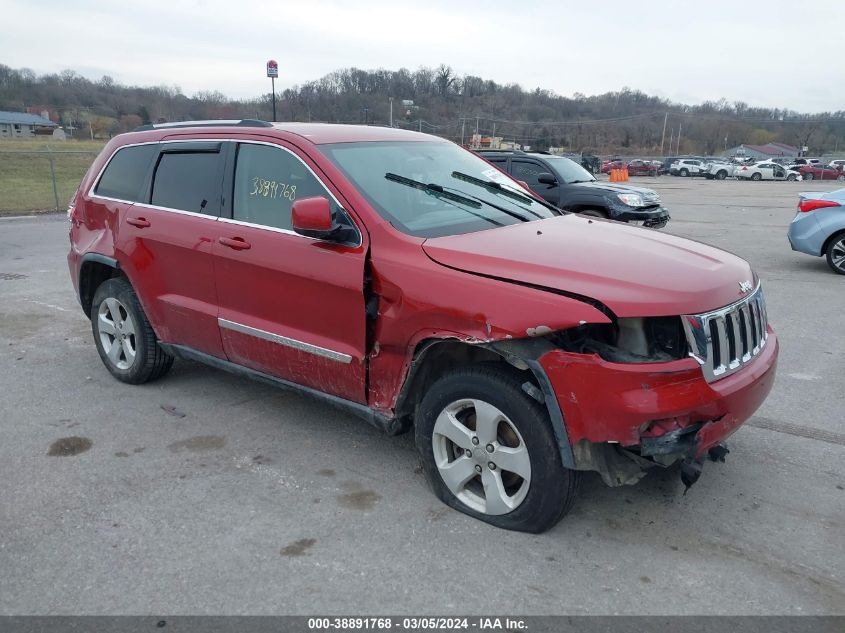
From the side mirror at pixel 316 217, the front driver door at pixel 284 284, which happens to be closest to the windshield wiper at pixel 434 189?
the front driver door at pixel 284 284

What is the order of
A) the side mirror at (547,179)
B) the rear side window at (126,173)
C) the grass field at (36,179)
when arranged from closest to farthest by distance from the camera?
the rear side window at (126,173), the side mirror at (547,179), the grass field at (36,179)

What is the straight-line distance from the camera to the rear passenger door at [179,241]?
171 inches

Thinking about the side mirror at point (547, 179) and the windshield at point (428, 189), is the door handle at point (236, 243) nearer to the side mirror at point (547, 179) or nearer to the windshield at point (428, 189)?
the windshield at point (428, 189)

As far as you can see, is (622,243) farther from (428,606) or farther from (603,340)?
(428,606)

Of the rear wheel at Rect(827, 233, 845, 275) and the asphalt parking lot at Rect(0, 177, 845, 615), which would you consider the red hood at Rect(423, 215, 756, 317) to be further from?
the rear wheel at Rect(827, 233, 845, 275)

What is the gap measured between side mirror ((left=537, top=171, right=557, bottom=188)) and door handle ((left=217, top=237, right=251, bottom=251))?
836 cm

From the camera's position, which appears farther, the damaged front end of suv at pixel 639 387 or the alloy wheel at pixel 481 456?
the alloy wheel at pixel 481 456

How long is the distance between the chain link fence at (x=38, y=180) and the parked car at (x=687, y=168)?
1743 inches

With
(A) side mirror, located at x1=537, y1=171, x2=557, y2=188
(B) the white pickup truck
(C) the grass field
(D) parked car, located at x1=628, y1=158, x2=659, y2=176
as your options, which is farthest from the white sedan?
(A) side mirror, located at x1=537, y1=171, x2=557, y2=188

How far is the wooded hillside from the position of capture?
129 ft

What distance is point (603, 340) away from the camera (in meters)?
2.99

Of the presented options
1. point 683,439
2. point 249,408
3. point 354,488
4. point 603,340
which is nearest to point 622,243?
point 603,340

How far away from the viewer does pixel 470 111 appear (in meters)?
89.1

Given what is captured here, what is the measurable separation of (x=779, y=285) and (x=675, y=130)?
418ft
